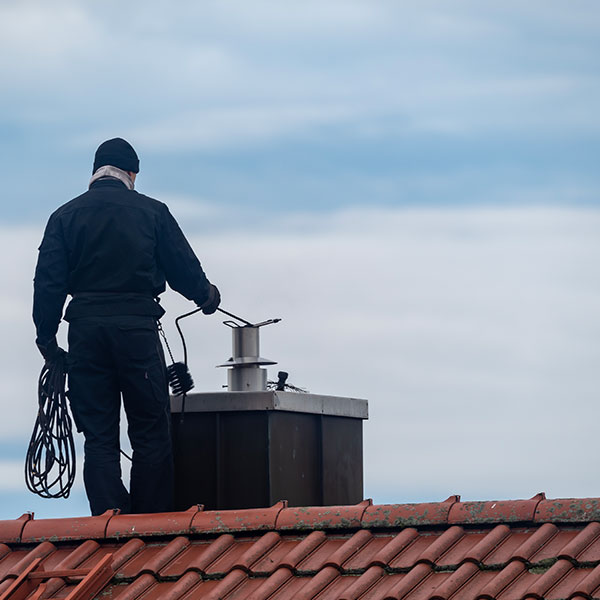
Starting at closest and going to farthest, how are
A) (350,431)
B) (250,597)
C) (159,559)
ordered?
(250,597) → (159,559) → (350,431)

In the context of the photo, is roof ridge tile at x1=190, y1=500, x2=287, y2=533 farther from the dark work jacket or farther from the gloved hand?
the gloved hand

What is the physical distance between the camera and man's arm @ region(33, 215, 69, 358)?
8141 millimetres

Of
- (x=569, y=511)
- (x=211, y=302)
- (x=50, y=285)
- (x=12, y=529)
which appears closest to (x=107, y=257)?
(x=50, y=285)

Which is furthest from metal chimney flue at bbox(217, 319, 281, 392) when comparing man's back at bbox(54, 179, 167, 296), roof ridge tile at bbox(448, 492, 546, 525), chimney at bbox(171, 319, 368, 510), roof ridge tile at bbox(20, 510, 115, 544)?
roof ridge tile at bbox(448, 492, 546, 525)

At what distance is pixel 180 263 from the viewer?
838 cm

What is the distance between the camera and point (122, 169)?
27.8 feet

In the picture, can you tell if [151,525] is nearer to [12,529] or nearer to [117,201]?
[12,529]

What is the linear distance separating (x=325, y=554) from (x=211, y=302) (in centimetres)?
267

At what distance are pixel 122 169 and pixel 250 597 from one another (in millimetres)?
3407

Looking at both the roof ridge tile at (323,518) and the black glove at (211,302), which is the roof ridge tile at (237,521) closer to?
the roof ridge tile at (323,518)

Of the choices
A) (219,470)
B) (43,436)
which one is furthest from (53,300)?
(219,470)

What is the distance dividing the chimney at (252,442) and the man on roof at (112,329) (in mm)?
347

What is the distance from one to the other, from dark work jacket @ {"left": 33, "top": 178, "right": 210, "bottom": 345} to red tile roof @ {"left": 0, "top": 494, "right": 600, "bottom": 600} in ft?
5.31

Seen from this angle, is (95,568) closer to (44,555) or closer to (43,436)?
(44,555)
